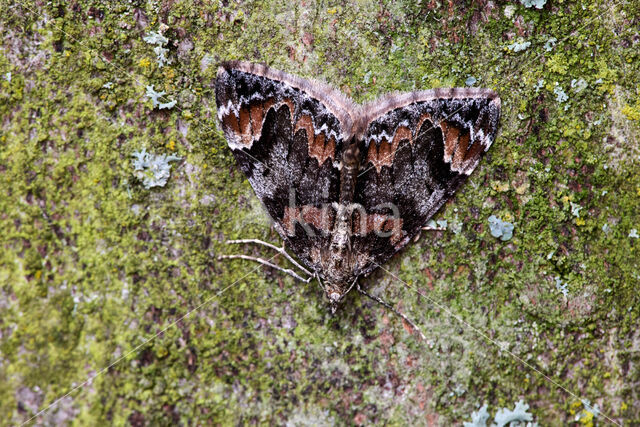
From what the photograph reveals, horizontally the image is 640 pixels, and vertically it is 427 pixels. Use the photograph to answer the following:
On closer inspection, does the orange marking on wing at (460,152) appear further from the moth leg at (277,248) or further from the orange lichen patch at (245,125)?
the orange lichen patch at (245,125)

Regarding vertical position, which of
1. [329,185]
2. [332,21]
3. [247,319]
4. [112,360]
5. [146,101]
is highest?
[332,21]

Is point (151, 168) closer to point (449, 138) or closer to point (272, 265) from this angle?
point (272, 265)

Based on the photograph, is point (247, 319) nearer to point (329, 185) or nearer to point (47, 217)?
point (329, 185)

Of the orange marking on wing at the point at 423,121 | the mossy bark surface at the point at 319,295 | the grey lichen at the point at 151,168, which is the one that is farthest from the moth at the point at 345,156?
the grey lichen at the point at 151,168

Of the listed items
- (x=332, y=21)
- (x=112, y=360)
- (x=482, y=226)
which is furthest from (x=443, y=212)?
(x=112, y=360)

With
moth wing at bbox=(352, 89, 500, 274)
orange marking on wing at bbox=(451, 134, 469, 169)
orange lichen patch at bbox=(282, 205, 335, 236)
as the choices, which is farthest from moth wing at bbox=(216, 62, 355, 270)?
orange marking on wing at bbox=(451, 134, 469, 169)

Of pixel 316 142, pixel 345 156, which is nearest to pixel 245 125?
pixel 316 142
